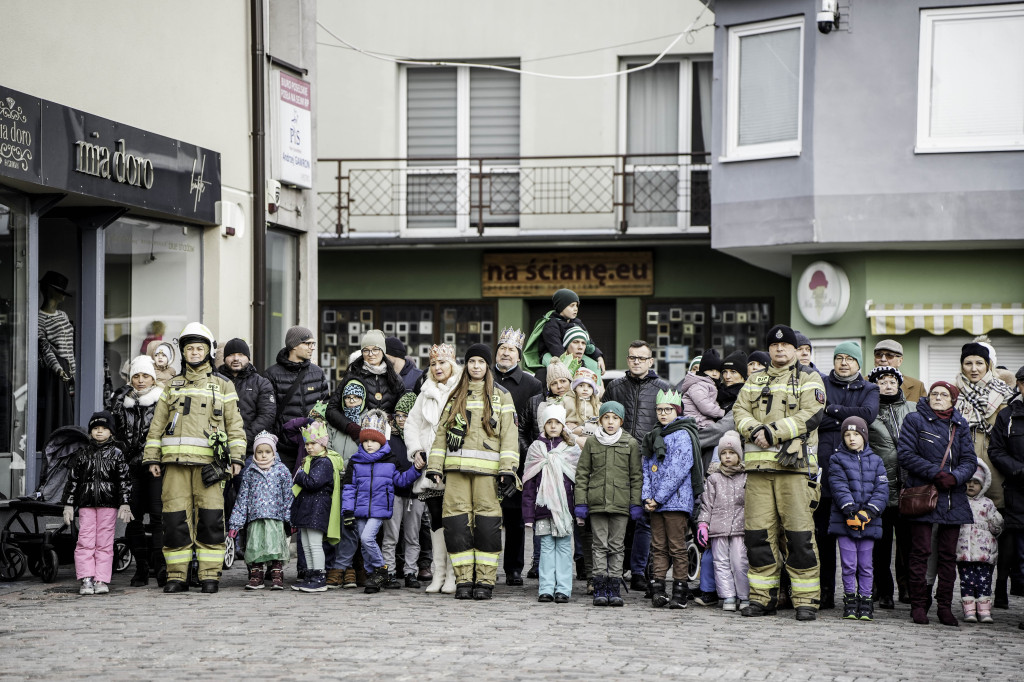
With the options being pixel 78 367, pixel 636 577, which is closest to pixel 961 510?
pixel 636 577

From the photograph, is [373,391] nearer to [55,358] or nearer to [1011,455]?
[55,358]

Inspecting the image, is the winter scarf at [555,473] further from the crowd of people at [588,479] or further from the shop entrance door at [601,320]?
the shop entrance door at [601,320]

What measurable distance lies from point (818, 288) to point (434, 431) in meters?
9.32

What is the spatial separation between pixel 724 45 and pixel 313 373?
369 inches

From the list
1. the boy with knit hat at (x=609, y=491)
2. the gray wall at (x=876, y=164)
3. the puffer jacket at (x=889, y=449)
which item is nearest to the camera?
the boy with knit hat at (x=609, y=491)

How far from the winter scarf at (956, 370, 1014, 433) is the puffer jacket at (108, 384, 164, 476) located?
647 centimetres

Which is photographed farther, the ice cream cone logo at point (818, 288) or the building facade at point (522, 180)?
the building facade at point (522, 180)

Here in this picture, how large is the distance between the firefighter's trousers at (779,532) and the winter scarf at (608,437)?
3.53ft

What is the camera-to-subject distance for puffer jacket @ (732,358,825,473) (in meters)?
10.4

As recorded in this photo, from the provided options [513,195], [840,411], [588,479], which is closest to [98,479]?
[588,479]

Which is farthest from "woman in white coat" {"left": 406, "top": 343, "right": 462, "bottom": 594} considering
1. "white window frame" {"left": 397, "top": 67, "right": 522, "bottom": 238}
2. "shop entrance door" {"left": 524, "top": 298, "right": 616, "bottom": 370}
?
"white window frame" {"left": 397, "top": 67, "right": 522, "bottom": 238}

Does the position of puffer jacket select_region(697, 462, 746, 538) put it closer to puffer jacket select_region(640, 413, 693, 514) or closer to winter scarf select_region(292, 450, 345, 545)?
puffer jacket select_region(640, 413, 693, 514)

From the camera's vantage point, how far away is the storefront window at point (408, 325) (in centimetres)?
2488

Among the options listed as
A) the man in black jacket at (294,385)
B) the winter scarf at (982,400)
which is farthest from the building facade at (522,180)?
the winter scarf at (982,400)
